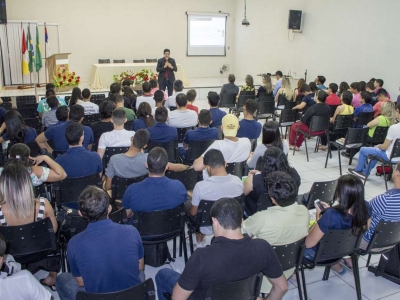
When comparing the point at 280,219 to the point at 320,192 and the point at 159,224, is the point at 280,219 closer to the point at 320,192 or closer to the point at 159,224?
the point at 159,224

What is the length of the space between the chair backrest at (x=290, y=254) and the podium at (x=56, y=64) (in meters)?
11.0

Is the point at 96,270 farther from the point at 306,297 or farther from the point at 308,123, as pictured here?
the point at 308,123

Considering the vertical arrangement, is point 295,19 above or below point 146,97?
above

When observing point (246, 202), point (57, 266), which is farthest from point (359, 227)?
point (57, 266)

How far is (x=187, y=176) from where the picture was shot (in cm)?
404

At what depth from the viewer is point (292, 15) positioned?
12016mm

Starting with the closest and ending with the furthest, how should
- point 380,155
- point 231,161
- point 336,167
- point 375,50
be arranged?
1. point 231,161
2. point 380,155
3. point 336,167
4. point 375,50

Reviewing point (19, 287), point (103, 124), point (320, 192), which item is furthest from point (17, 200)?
point (103, 124)

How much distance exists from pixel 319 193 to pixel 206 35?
1337 cm

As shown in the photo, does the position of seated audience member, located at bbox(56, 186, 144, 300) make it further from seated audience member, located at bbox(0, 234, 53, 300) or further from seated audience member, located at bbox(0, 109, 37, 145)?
seated audience member, located at bbox(0, 109, 37, 145)

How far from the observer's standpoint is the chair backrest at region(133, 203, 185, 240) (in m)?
3.14

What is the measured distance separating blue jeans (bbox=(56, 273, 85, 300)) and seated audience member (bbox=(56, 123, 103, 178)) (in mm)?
1461

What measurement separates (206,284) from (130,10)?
14136 millimetres

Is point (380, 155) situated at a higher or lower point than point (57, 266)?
higher
